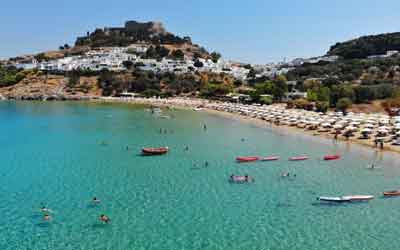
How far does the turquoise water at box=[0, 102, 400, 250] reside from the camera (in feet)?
69.6

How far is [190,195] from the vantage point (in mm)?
27984

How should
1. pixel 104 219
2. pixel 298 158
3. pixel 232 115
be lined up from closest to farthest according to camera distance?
pixel 104 219 → pixel 298 158 → pixel 232 115

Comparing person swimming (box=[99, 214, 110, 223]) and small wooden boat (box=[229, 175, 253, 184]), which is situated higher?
small wooden boat (box=[229, 175, 253, 184])

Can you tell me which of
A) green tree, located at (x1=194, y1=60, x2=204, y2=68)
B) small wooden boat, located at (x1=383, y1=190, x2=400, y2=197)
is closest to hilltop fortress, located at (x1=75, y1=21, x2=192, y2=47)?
green tree, located at (x1=194, y1=60, x2=204, y2=68)

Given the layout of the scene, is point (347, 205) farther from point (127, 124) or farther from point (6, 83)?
point (6, 83)

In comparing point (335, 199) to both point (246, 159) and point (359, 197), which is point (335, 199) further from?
point (246, 159)

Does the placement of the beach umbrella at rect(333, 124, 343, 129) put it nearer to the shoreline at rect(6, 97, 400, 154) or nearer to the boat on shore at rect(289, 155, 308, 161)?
the shoreline at rect(6, 97, 400, 154)

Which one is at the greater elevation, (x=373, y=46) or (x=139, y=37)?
(x=139, y=37)

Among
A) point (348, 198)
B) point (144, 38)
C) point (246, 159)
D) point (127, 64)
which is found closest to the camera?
point (348, 198)

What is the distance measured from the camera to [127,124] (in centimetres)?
6438

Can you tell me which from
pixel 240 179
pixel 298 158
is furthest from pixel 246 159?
pixel 240 179

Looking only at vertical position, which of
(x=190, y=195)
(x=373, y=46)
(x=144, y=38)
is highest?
(x=144, y=38)

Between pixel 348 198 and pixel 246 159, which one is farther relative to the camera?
pixel 246 159

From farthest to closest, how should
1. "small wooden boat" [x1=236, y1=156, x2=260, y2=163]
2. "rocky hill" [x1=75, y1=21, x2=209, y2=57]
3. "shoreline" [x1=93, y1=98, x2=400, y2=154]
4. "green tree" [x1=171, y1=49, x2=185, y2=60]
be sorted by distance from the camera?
"rocky hill" [x1=75, y1=21, x2=209, y2=57] < "green tree" [x1=171, y1=49, x2=185, y2=60] < "shoreline" [x1=93, y1=98, x2=400, y2=154] < "small wooden boat" [x1=236, y1=156, x2=260, y2=163]
